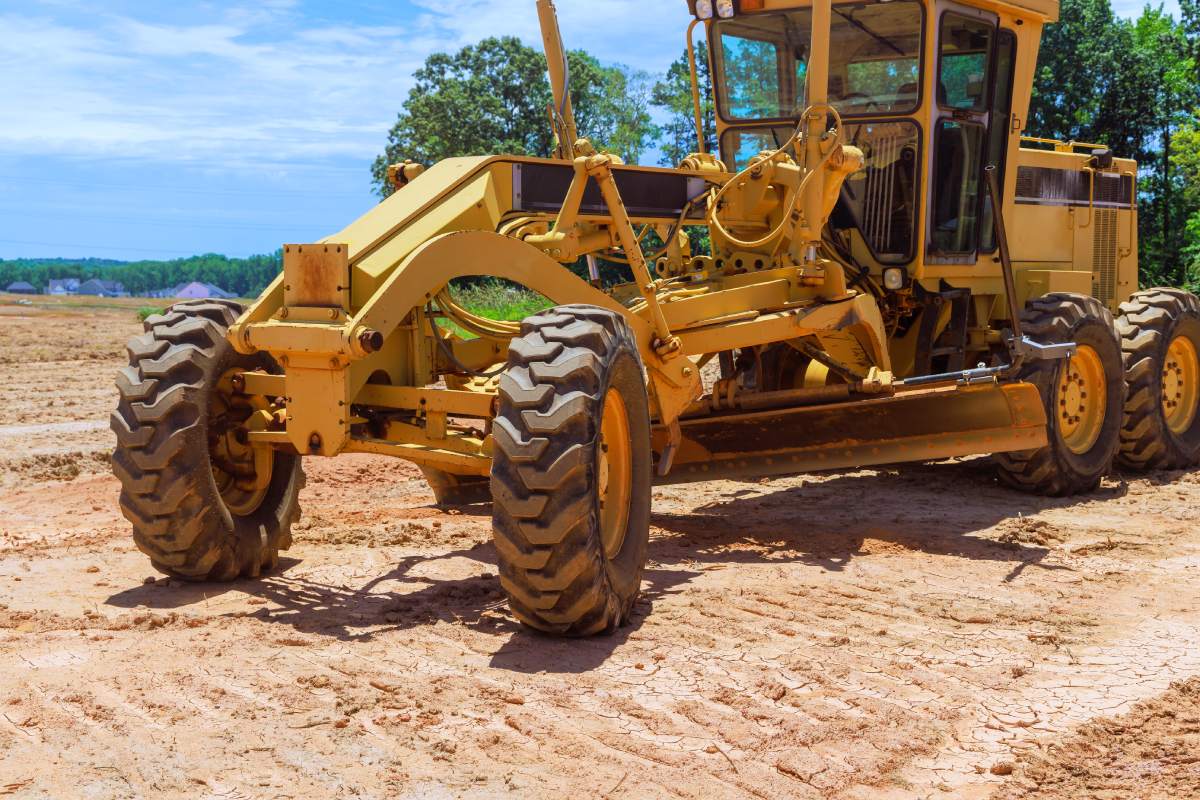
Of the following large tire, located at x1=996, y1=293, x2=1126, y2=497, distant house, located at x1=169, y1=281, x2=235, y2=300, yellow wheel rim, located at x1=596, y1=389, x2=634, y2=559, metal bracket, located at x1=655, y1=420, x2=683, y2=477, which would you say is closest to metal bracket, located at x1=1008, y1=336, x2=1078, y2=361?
large tire, located at x1=996, y1=293, x2=1126, y2=497

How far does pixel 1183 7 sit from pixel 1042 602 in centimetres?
2208

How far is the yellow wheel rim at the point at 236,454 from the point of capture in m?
6.39

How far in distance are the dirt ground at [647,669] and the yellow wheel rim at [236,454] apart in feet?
1.41

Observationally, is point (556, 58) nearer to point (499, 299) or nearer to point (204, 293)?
point (499, 299)

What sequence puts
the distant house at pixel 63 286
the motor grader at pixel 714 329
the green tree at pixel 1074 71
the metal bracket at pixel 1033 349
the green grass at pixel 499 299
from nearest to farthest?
the motor grader at pixel 714 329 → the metal bracket at pixel 1033 349 → the green grass at pixel 499 299 → the green tree at pixel 1074 71 → the distant house at pixel 63 286

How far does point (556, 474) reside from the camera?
5324 millimetres

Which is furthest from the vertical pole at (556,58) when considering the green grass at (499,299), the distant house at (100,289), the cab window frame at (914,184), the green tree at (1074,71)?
the distant house at (100,289)

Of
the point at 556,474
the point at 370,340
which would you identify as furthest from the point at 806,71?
the point at 556,474

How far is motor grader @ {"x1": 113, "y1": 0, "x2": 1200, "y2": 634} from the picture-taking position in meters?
5.78

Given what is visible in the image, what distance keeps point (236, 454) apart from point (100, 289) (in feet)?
239

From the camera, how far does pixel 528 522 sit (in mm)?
5383

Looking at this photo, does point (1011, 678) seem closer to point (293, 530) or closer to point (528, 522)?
point (528, 522)

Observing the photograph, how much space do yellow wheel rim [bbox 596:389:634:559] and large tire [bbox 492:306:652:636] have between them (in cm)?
36

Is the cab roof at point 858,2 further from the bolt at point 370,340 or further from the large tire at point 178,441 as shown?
the bolt at point 370,340
